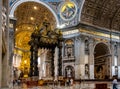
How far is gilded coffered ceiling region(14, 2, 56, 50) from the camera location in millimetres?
26328

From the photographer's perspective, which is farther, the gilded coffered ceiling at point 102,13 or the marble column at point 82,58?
the gilded coffered ceiling at point 102,13

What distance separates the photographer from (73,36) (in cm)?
2466

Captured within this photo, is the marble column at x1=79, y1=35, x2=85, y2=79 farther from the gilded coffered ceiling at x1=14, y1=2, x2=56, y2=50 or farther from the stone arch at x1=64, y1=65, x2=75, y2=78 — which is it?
the gilded coffered ceiling at x1=14, y1=2, x2=56, y2=50

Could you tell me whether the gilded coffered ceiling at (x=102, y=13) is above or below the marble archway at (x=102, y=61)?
above

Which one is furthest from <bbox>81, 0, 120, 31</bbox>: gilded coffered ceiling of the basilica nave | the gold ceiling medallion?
the gold ceiling medallion

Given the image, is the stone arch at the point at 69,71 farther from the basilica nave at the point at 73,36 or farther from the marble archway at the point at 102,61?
the marble archway at the point at 102,61

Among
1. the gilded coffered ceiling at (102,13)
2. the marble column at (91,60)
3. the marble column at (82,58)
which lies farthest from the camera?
the gilded coffered ceiling at (102,13)

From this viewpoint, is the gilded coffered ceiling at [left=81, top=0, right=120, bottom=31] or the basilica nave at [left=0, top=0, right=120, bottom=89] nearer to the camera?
the basilica nave at [left=0, top=0, right=120, bottom=89]

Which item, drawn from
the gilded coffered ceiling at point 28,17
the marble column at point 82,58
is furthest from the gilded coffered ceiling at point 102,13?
the gilded coffered ceiling at point 28,17

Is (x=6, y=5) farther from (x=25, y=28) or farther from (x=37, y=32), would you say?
(x=25, y=28)

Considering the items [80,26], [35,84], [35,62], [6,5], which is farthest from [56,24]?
[6,5]

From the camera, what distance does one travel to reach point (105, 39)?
27.0m

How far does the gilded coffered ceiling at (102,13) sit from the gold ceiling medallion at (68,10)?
978 mm

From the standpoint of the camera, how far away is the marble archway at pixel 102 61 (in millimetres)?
26969
